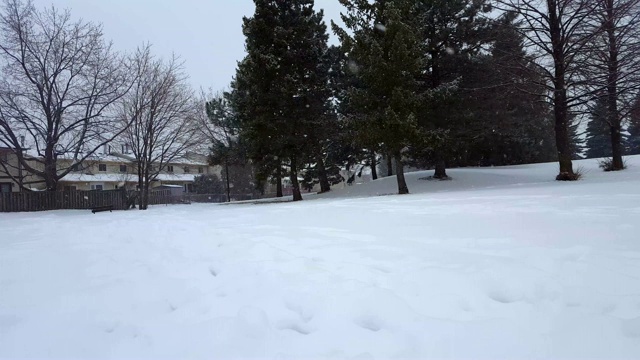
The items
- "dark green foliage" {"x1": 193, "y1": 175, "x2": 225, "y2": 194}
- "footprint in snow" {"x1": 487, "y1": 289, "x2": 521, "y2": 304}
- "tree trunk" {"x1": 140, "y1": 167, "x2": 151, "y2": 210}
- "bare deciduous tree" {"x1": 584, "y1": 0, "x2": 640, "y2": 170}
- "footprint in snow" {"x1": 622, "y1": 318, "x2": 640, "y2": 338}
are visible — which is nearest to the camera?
"footprint in snow" {"x1": 622, "y1": 318, "x2": 640, "y2": 338}

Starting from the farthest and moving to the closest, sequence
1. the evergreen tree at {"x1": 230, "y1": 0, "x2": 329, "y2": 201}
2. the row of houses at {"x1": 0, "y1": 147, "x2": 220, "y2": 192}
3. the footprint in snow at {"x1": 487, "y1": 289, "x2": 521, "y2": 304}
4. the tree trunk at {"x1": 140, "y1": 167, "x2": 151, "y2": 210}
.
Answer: the row of houses at {"x1": 0, "y1": 147, "x2": 220, "y2": 192}
the tree trunk at {"x1": 140, "y1": 167, "x2": 151, "y2": 210}
the evergreen tree at {"x1": 230, "y1": 0, "x2": 329, "y2": 201}
the footprint in snow at {"x1": 487, "y1": 289, "x2": 521, "y2": 304}

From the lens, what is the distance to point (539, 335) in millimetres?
2480

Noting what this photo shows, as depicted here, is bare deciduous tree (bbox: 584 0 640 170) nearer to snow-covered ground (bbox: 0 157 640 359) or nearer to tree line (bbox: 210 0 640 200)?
tree line (bbox: 210 0 640 200)

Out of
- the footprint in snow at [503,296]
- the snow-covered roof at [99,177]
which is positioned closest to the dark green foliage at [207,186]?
the snow-covered roof at [99,177]

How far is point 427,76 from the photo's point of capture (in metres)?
20.2

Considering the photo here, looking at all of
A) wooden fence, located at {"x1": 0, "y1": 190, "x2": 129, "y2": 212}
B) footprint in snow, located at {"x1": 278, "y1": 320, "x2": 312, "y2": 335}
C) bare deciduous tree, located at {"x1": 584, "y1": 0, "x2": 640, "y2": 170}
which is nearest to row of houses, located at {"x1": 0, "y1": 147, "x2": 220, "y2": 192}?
wooden fence, located at {"x1": 0, "y1": 190, "x2": 129, "y2": 212}

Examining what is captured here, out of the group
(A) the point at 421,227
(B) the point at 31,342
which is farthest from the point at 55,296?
(A) the point at 421,227

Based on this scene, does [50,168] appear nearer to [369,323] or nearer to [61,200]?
[61,200]

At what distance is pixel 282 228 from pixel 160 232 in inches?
103

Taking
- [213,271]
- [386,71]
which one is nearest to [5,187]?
[386,71]

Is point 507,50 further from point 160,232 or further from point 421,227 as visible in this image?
point 160,232

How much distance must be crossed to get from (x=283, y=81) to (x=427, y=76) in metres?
8.14

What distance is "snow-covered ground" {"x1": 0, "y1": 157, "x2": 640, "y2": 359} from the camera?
8.29ft

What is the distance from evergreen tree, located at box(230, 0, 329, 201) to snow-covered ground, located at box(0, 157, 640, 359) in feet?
48.3
